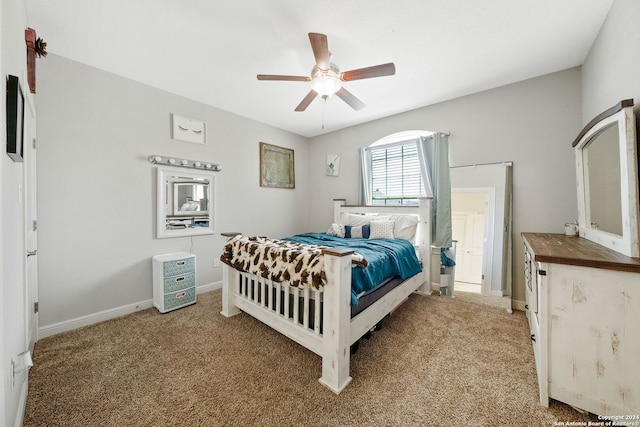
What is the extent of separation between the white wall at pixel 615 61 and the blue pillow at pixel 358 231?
237 cm

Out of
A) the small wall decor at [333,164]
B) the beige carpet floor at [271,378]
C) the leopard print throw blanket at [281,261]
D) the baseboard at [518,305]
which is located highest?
the small wall decor at [333,164]

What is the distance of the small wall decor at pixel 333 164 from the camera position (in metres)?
4.30

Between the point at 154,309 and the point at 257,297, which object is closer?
the point at 257,297

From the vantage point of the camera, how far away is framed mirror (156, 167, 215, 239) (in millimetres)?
2811

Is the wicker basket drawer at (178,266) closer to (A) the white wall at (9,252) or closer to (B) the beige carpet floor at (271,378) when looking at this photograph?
(B) the beige carpet floor at (271,378)

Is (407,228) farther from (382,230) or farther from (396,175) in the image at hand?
(396,175)

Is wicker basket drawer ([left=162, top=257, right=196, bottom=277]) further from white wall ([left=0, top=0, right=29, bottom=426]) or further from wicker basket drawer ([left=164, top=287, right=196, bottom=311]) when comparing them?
white wall ([left=0, top=0, right=29, bottom=426])

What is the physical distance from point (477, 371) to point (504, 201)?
191 cm

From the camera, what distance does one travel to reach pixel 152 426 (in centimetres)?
127

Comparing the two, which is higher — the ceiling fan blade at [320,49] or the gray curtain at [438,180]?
the ceiling fan blade at [320,49]

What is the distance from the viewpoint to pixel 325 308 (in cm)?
158

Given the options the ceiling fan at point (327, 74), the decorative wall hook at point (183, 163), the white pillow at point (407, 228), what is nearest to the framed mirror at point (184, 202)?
the decorative wall hook at point (183, 163)

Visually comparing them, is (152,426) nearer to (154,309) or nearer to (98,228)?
(154,309)

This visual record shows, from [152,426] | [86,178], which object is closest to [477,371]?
[152,426]
